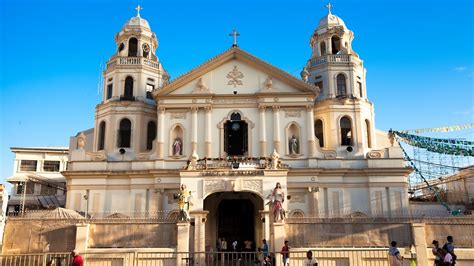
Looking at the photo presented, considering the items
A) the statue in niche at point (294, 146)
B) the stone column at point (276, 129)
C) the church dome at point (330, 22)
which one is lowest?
the statue in niche at point (294, 146)

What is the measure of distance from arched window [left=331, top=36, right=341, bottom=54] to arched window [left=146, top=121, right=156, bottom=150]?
58.7ft

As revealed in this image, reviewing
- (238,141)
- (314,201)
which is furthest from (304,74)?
(314,201)

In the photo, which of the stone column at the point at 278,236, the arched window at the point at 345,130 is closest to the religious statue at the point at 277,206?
the stone column at the point at 278,236

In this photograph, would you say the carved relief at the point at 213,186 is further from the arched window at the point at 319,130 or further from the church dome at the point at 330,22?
the church dome at the point at 330,22

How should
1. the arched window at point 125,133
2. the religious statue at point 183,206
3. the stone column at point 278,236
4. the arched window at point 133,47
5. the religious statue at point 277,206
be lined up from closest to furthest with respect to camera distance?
the stone column at point 278,236 < the religious statue at point 277,206 < the religious statue at point 183,206 < the arched window at point 125,133 < the arched window at point 133,47

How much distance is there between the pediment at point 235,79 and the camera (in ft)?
128

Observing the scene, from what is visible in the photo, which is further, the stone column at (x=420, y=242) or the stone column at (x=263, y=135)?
the stone column at (x=263, y=135)

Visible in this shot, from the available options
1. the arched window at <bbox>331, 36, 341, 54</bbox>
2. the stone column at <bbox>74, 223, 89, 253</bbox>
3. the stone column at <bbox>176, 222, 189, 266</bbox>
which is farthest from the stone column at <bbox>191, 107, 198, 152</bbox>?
the stone column at <bbox>74, 223, 89, 253</bbox>

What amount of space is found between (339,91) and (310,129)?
580 centimetres

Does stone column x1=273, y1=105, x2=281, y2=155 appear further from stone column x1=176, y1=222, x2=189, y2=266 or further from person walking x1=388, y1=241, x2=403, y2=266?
person walking x1=388, y1=241, x2=403, y2=266

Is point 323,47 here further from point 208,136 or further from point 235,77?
point 208,136

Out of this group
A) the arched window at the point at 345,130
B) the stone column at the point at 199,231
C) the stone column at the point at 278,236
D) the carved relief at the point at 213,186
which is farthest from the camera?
the arched window at the point at 345,130

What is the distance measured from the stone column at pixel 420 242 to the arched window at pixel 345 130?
673 inches

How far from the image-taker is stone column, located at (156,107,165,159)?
3791 cm
